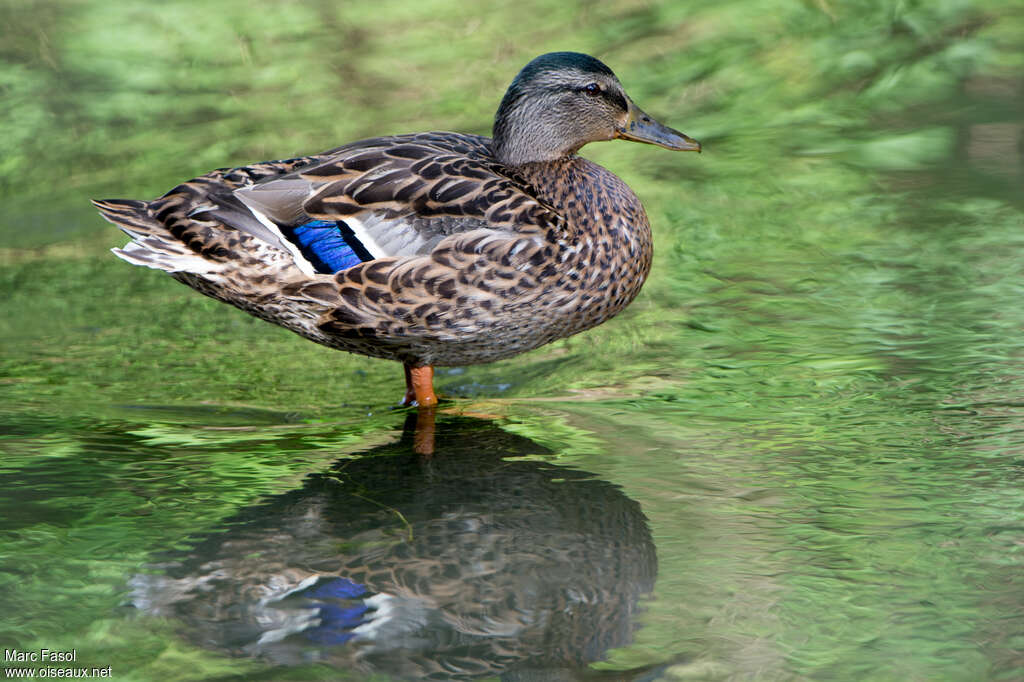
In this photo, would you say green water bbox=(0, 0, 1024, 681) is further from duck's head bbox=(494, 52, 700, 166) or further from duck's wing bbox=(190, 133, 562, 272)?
duck's head bbox=(494, 52, 700, 166)

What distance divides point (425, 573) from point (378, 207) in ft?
5.58

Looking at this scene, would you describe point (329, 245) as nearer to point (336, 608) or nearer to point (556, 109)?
point (556, 109)

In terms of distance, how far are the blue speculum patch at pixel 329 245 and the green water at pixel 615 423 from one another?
2.60 ft

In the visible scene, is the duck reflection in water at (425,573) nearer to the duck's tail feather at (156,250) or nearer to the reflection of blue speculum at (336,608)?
the reflection of blue speculum at (336,608)

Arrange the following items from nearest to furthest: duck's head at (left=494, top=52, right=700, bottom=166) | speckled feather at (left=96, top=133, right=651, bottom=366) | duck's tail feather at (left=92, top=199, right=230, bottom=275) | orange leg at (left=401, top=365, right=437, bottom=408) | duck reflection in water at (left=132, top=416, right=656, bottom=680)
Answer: duck reflection in water at (left=132, top=416, right=656, bottom=680)
speckled feather at (left=96, top=133, right=651, bottom=366)
duck's tail feather at (left=92, top=199, right=230, bottom=275)
duck's head at (left=494, top=52, right=700, bottom=166)
orange leg at (left=401, top=365, right=437, bottom=408)

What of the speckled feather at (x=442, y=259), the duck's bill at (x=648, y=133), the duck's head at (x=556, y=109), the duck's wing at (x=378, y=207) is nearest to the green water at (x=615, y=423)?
the speckled feather at (x=442, y=259)

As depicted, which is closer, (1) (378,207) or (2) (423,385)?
(1) (378,207)

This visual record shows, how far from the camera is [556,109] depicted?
5.57 metres

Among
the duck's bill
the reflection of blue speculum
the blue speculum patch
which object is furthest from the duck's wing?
the reflection of blue speculum

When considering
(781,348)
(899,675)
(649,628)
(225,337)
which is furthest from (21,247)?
(899,675)

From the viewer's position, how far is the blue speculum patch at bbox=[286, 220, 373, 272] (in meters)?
5.26

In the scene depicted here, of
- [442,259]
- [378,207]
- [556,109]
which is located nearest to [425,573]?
[442,259]

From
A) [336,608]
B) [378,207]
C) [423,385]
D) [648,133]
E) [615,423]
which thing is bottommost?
[336,608]

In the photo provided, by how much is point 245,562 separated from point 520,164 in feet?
7.33
